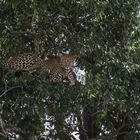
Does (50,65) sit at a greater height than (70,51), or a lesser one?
lesser

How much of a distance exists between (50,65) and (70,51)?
1.02 ft

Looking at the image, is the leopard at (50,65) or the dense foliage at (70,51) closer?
the dense foliage at (70,51)

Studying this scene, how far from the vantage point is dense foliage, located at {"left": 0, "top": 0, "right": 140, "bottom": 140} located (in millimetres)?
4309

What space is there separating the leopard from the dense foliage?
0.09m

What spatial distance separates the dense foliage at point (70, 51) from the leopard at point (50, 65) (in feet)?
0.30

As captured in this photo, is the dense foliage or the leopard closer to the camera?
the dense foliage

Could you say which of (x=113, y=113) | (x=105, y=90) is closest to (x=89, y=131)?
(x=113, y=113)

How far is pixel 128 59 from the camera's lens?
480cm

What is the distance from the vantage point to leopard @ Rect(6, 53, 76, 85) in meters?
4.46

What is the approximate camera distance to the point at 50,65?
4590 millimetres

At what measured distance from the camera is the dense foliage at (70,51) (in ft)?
14.1

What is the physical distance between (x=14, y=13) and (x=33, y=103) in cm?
102

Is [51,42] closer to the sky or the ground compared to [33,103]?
closer to the sky

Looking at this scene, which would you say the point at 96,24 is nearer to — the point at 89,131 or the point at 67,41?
the point at 67,41
